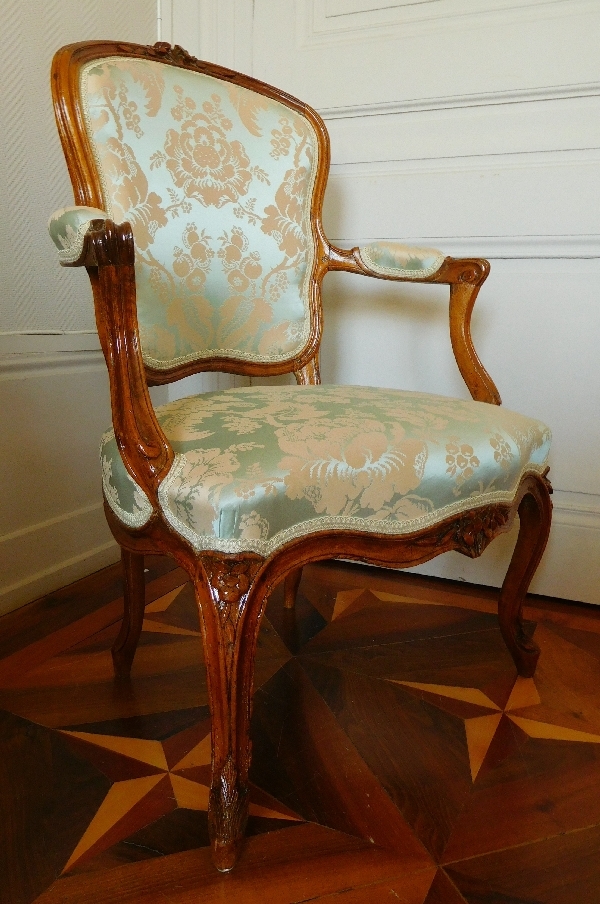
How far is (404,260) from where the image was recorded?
40.0 inches

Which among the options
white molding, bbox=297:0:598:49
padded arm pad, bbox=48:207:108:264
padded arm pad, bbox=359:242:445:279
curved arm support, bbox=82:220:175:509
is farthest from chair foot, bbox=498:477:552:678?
white molding, bbox=297:0:598:49

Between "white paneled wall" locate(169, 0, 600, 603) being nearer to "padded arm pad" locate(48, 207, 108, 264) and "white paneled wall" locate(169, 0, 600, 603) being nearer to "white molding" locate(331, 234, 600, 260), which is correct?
"white molding" locate(331, 234, 600, 260)

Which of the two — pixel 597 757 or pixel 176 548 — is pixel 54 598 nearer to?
pixel 176 548

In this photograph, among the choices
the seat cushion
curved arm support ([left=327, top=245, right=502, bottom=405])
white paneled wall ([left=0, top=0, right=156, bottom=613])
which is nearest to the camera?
the seat cushion

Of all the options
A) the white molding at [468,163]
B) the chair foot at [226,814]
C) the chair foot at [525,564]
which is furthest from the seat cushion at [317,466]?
the white molding at [468,163]

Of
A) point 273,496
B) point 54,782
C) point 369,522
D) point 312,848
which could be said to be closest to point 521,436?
point 369,522

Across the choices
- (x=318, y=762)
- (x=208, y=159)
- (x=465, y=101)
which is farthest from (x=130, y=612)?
(x=465, y=101)

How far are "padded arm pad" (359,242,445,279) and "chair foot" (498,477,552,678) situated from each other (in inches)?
14.2

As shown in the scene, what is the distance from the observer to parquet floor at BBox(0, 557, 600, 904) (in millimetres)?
670

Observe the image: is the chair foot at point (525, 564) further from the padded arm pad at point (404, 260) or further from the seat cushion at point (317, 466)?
the padded arm pad at point (404, 260)

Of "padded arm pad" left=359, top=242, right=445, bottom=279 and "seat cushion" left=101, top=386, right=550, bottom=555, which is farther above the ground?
"padded arm pad" left=359, top=242, right=445, bottom=279

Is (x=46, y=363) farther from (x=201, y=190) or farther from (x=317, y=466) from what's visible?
(x=317, y=466)

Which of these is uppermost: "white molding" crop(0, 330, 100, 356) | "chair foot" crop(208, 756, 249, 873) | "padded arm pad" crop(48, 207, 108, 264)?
"padded arm pad" crop(48, 207, 108, 264)

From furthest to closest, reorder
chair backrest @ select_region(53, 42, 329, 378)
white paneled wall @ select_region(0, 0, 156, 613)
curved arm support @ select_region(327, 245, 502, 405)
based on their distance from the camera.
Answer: white paneled wall @ select_region(0, 0, 156, 613), curved arm support @ select_region(327, 245, 502, 405), chair backrest @ select_region(53, 42, 329, 378)
